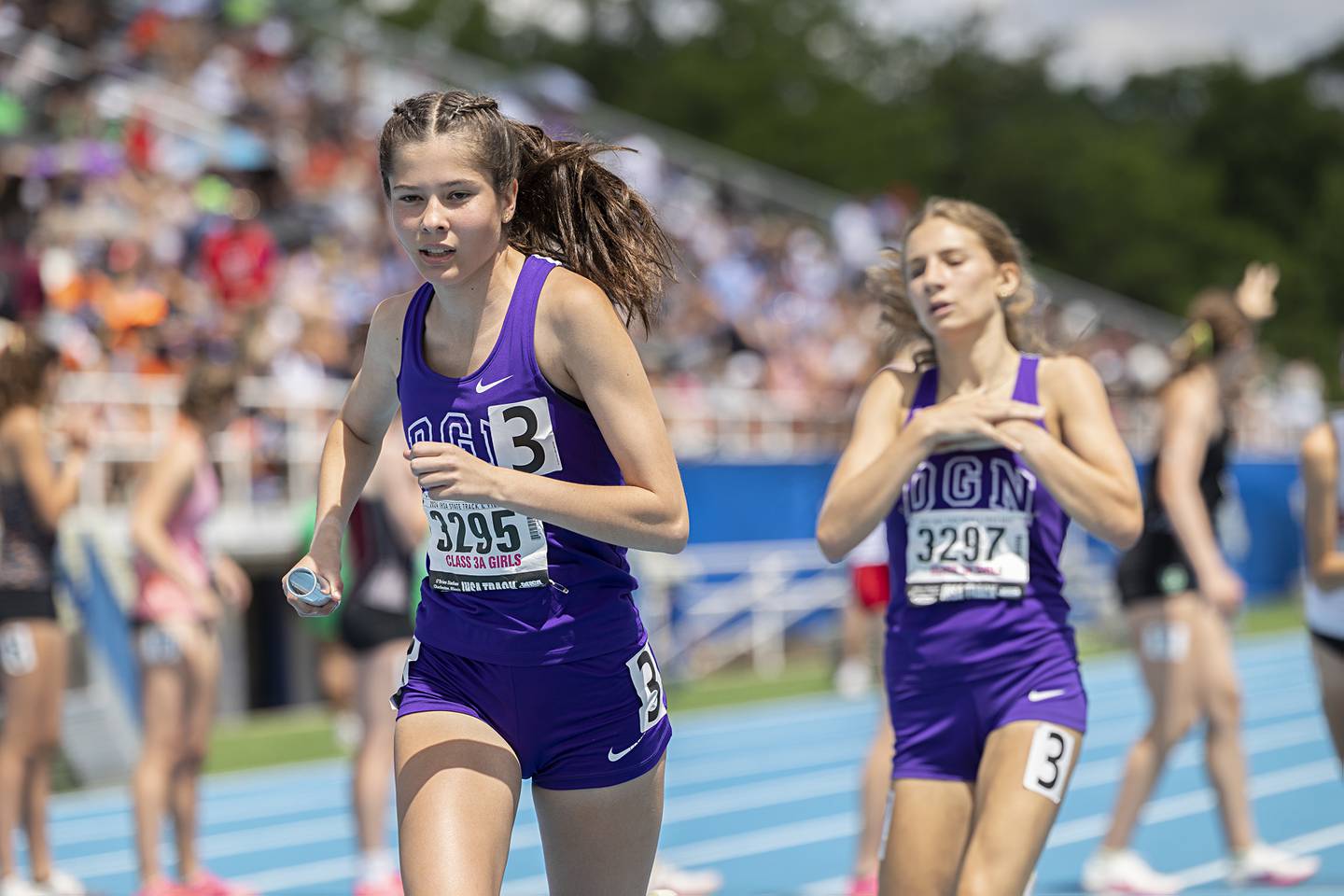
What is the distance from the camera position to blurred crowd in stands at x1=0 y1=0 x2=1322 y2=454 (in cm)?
1404

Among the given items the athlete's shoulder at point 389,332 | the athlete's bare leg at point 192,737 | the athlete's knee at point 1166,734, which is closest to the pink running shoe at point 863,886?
the athlete's knee at point 1166,734

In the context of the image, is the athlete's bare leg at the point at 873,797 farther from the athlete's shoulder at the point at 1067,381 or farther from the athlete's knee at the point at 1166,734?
the athlete's shoulder at the point at 1067,381

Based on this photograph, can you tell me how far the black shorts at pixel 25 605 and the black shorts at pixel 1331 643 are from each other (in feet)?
15.4

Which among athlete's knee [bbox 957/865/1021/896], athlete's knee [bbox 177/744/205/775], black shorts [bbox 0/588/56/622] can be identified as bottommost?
athlete's knee [bbox 177/744/205/775]

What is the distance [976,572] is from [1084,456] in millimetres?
400

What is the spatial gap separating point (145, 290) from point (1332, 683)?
35.2 ft

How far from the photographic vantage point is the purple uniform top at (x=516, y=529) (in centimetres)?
340

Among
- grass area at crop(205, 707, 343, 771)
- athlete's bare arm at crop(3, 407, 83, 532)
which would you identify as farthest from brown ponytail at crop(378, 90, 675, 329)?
grass area at crop(205, 707, 343, 771)

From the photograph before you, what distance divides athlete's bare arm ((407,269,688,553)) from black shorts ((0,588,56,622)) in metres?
4.07

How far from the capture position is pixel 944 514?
440cm

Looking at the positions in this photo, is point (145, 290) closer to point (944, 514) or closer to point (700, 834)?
point (700, 834)

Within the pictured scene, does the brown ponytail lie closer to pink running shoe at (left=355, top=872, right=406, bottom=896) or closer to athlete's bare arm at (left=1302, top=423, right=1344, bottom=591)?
athlete's bare arm at (left=1302, top=423, right=1344, bottom=591)

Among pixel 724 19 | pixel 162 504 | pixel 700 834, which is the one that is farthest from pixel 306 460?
pixel 724 19

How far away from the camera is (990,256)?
4.61m
